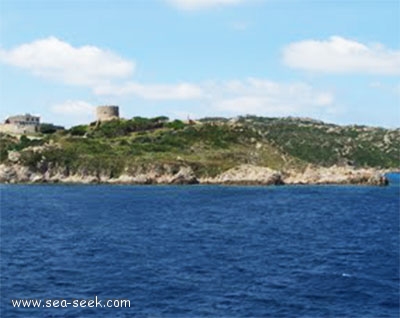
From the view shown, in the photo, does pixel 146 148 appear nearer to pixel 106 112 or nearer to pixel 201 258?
pixel 106 112

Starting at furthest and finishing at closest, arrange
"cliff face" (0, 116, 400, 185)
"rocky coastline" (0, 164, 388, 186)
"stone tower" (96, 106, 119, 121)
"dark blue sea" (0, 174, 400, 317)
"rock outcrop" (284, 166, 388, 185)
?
"stone tower" (96, 106, 119, 121)
"rock outcrop" (284, 166, 388, 185)
"cliff face" (0, 116, 400, 185)
"rocky coastline" (0, 164, 388, 186)
"dark blue sea" (0, 174, 400, 317)

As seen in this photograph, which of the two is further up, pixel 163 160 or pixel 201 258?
pixel 163 160

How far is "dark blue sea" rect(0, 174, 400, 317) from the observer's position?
33688 millimetres

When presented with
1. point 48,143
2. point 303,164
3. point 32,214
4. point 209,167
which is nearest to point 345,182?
point 303,164

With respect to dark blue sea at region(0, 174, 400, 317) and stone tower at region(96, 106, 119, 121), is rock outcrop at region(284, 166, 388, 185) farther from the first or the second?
stone tower at region(96, 106, 119, 121)

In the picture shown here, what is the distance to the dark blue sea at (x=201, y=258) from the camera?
3369 centimetres

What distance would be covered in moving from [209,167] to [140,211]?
61.5 metres

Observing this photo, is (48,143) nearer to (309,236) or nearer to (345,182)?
(345,182)

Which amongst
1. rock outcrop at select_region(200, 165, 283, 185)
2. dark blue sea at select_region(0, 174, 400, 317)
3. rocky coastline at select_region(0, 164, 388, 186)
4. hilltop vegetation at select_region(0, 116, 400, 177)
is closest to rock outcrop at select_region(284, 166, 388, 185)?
hilltop vegetation at select_region(0, 116, 400, 177)

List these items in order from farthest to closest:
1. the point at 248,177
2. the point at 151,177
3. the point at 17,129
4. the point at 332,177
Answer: the point at 17,129 < the point at 332,177 < the point at 248,177 < the point at 151,177

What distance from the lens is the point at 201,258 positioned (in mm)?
46531

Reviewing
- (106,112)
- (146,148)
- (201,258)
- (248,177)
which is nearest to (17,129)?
(106,112)

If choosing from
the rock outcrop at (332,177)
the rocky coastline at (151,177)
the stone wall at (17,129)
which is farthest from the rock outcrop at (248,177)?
the stone wall at (17,129)

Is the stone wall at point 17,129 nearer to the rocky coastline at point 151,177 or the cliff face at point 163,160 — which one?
the cliff face at point 163,160
